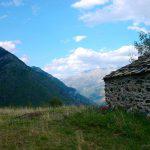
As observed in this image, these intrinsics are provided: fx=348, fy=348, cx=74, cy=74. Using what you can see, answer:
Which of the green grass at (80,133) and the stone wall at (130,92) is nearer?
the green grass at (80,133)

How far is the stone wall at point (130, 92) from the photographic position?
19.1m

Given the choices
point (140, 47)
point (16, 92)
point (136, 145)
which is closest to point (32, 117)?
point (136, 145)

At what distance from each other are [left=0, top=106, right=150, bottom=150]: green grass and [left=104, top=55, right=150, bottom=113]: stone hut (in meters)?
1.09

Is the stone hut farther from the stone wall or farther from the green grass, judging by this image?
the green grass

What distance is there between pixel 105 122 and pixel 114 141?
2687 millimetres

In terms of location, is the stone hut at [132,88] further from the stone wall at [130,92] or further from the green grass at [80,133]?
the green grass at [80,133]

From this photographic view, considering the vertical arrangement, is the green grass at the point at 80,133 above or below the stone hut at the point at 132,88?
below

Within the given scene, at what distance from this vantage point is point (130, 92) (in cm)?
2077

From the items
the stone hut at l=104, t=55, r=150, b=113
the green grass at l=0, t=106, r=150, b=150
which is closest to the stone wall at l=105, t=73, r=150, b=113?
the stone hut at l=104, t=55, r=150, b=113

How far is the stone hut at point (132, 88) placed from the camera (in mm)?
19073

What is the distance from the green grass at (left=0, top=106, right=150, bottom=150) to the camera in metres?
13.8

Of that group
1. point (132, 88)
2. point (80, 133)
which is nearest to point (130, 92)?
point (132, 88)

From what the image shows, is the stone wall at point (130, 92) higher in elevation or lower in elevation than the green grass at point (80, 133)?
higher

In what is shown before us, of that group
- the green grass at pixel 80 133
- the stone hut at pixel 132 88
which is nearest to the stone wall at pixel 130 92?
the stone hut at pixel 132 88
